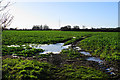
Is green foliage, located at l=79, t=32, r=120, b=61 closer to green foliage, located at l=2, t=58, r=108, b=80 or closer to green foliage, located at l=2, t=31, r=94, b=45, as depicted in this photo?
green foliage, located at l=2, t=58, r=108, b=80

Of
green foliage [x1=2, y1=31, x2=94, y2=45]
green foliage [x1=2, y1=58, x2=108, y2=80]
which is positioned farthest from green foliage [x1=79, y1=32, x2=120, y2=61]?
green foliage [x1=2, y1=31, x2=94, y2=45]

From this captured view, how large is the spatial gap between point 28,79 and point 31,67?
138 centimetres

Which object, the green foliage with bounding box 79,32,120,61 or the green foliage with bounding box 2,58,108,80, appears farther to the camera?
the green foliage with bounding box 79,32,120,61

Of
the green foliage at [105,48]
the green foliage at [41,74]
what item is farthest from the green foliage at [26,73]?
the green foliage at [105,48]

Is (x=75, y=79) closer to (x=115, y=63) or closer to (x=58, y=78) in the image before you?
(x=58, y=78)

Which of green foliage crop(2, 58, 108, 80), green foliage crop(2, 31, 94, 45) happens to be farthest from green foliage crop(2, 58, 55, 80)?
green foliage crop(2, 31, 94, 45)

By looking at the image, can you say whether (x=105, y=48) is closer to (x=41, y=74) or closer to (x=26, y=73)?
(x=41, y=74)

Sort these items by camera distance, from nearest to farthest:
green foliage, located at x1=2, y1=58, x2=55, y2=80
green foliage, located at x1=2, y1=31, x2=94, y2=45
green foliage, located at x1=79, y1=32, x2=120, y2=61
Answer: green foliage, located at x1=2, y1=58, x2=55, y2=80, green foliage, located at x1=79, y1=32, x2=120, y2=61, green foliage, located at x1=2, y1=31, x2=94, y2=45

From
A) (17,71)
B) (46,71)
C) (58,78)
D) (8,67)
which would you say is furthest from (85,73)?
(8,67)

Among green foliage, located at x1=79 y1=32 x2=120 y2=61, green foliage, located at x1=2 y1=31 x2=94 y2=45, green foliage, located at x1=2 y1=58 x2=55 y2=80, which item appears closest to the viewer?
green foliage, located at x1=2 y1=58 x2=55 y2=80

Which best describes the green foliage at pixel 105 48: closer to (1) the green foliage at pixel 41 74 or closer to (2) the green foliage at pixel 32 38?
(1) the green foliage at pixel 41 74

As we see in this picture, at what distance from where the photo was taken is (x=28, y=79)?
7.20 m

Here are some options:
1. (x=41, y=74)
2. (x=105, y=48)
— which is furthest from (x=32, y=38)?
(x=41, y=74)

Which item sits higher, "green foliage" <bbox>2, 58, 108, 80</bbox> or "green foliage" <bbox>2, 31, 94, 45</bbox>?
"green foliage" <bbox>2, 31, 94, 45</bbox>
